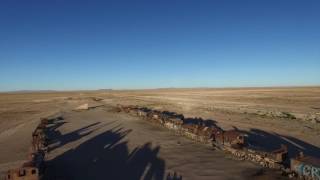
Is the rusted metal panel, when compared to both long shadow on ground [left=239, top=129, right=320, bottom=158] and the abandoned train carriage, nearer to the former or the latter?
long shadow on ground [left=239, top=129, right=320, bottom=158]

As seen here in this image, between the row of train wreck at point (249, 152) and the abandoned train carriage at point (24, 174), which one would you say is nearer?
the abandoned train carriage at point (24, 174)

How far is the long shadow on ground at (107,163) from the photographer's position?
568 inches

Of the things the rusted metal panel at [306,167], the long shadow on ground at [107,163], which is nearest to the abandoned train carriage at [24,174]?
the long shadow on ground at [107,163]

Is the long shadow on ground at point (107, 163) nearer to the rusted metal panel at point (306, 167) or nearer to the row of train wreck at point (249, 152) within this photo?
the row of train wreck at point (249, 152)

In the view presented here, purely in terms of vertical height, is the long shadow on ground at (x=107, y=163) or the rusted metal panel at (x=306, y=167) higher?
the rusted metal panel at (x=306, y=167)

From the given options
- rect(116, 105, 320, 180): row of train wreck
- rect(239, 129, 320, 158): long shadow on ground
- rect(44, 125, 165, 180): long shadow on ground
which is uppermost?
rect(116, 105, 320, 180): row of train wreck

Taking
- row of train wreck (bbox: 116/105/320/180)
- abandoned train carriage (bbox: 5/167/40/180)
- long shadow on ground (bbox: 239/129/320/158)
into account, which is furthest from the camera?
long shadow on ground (bbox: 239/129/320/158)

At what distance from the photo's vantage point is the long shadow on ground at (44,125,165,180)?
14.4m

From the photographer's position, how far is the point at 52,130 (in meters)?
30.5

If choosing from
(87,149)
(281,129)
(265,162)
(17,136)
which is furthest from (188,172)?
(17,136)

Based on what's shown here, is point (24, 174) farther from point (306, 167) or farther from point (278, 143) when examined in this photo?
point (278, 143)

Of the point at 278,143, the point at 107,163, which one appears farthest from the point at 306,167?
the point at 278,143

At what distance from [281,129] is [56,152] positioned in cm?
1797

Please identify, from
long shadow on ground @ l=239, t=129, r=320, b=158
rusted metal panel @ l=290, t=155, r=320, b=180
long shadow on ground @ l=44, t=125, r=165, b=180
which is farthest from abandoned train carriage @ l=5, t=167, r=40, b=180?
long shadow on ground @ l=239, t=129, r=320, b=158
